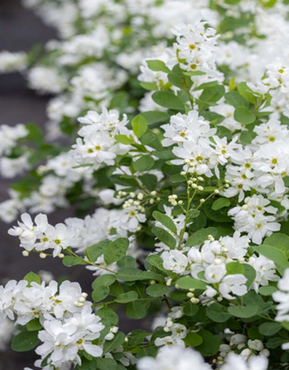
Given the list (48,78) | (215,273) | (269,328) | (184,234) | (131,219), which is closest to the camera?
(215,273)

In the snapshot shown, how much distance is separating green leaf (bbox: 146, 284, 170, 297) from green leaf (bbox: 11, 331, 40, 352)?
26 cm

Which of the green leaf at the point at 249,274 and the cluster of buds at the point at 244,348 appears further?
the cluster of buds at the point at 244,348

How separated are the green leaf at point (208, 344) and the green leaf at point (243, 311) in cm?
19

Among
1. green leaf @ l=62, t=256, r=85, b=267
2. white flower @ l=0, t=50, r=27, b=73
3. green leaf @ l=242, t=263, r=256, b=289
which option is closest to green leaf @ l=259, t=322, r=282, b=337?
green leaf @ l=242, t=263, r=256, b=289

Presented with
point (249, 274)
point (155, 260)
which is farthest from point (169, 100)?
point (249, 274)

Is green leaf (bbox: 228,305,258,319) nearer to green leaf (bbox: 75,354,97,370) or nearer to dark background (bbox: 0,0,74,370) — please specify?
green leaf (bbox: 75,354,97,370)

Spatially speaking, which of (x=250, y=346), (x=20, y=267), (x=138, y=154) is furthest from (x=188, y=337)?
(x=20, y=267)

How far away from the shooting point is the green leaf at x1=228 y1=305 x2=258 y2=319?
97cm

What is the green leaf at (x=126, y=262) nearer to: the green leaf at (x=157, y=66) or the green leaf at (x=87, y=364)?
the green leaf at (x=87, y=364)

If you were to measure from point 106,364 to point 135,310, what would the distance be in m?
0.15

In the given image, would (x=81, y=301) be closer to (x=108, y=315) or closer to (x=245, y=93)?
(x=108, y=315)

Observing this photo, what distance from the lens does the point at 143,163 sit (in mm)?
1357

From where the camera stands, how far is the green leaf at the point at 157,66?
1.40 metres

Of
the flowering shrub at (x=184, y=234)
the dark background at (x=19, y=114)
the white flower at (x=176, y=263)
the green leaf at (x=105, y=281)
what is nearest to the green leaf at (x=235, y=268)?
the flowering shrub at (x=184, y=234)
